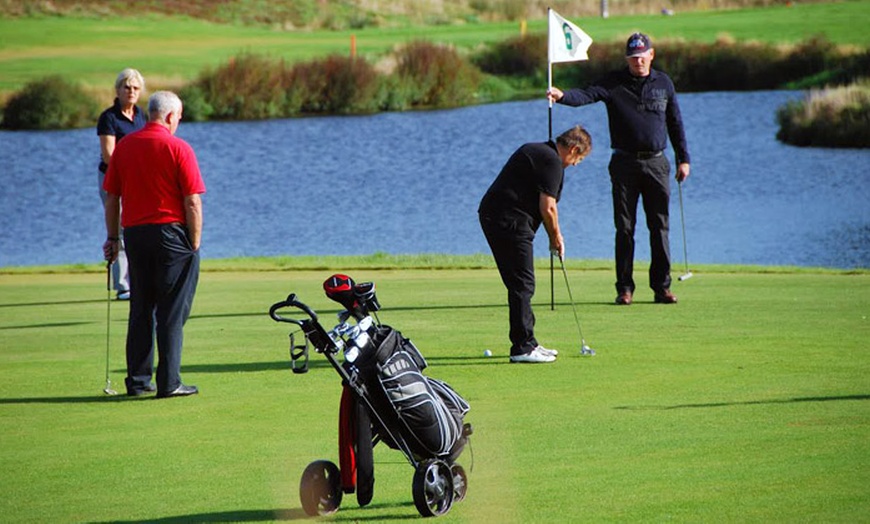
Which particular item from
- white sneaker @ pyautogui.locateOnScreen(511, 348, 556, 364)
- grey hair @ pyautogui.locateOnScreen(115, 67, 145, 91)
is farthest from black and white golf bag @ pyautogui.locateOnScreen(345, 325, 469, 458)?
grey hair @ pyautogui.locateOnScreen(115, 67, 145, 91)

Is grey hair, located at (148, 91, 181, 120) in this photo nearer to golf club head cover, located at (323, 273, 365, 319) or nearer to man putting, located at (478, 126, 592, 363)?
man putting, located at (478, 126, 592, 363)

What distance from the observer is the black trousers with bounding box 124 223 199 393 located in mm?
8703

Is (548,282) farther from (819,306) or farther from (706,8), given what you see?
(706,8)

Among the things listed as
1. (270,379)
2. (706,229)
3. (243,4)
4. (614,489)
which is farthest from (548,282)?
(243,4)

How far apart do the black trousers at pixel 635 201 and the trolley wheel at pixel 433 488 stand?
660 centimetres

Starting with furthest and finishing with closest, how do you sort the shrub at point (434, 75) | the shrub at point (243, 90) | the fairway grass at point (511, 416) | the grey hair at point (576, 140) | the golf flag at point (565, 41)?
the shrub at point (434, 75) → the shrub at point (243, 90) → the golf flag at point (565, 41) → the grey hair at point (576, 140) → the fairway grass at point (511, 416)

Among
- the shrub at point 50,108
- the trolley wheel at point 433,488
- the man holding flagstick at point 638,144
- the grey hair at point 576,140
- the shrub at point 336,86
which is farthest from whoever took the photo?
the shrub at point 336,86

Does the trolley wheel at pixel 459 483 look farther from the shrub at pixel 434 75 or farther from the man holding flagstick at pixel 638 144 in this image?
the shrub at pixel 434 75

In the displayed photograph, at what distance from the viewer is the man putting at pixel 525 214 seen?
9641mm

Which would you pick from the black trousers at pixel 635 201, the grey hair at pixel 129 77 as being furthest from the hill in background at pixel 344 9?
the grey hair at pixel 129 77

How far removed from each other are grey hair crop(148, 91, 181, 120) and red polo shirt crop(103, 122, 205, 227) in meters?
0.06

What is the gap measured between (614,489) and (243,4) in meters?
76.8

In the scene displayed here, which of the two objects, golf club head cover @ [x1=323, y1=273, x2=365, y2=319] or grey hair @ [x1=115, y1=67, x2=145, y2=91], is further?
grey hair @ [x1=115, y1=67, x2=145, y2=91]

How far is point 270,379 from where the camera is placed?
9.26m
